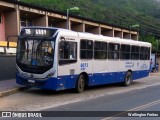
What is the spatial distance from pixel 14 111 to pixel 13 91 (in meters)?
5.07

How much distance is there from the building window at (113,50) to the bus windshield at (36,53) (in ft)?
18.7

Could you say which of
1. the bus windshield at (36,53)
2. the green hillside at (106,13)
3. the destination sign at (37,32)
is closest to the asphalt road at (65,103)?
the bus windshield at (36,53)

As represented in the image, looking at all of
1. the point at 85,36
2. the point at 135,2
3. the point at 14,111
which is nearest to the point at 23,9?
the point at 85,36

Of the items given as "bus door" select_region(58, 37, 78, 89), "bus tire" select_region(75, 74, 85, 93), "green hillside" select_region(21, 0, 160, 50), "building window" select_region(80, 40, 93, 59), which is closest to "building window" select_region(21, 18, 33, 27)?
"building window" select_region(80, 40, 93, 59)

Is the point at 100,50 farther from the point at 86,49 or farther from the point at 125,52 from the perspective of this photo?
the point at 125,52

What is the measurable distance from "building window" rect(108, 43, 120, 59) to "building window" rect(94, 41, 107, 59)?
0.64 m

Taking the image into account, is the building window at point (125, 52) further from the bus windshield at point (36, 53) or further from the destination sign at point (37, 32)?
the bus windshield at point (36, 53)

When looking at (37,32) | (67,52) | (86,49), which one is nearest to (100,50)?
(86,49)

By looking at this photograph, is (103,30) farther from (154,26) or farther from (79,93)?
(79,93)

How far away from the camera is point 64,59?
16875 millimetres

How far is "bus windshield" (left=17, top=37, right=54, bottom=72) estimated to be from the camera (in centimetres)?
1641

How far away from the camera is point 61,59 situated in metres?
16.7

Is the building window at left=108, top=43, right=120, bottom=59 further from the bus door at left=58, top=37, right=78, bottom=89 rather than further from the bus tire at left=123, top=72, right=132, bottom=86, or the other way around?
the bus door at left=58, top=37, right=78, bottom=89

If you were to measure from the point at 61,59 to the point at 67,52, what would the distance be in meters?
0.63
